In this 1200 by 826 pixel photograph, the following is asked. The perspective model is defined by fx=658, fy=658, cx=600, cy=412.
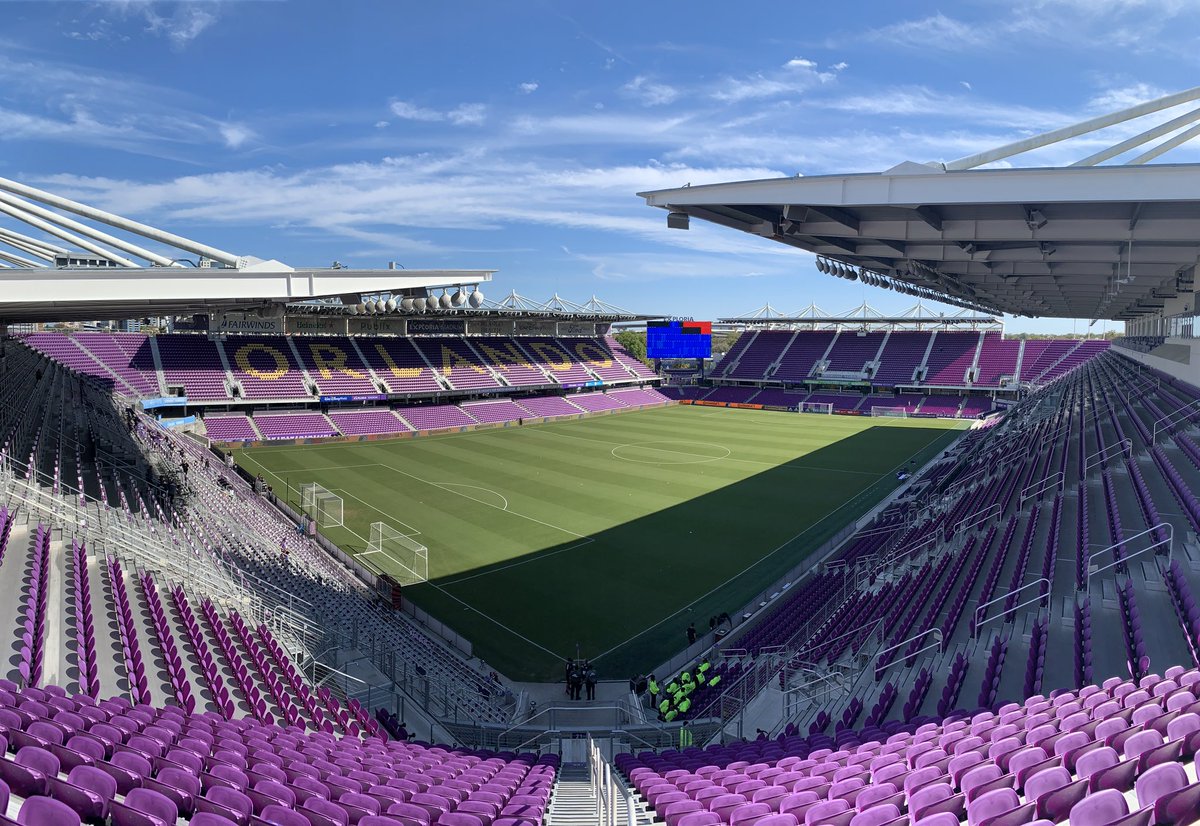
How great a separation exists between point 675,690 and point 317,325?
164ft

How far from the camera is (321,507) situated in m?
26.9

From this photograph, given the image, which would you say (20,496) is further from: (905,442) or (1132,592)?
(905,442)

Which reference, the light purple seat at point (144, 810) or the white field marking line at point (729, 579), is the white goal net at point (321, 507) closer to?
the white field marking line at point (729, 579)

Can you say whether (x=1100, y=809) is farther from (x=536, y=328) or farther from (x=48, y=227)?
(x=536, y=328)

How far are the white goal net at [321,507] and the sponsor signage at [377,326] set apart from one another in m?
30.0

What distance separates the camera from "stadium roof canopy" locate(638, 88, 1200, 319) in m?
8.12

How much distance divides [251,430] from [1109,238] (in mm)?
44478

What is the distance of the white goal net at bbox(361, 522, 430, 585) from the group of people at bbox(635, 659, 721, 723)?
908 cm

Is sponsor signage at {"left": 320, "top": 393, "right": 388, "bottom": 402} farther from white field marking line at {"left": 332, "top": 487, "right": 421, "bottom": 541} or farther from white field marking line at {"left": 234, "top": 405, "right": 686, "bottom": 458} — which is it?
white field marking line at {"left": 332, "top": 487, "right": 421, "bottom": 541}

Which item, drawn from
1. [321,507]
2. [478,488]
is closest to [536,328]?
[478,488]

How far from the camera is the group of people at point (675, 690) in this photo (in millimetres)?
12648

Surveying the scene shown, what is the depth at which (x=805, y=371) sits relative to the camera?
6925cm

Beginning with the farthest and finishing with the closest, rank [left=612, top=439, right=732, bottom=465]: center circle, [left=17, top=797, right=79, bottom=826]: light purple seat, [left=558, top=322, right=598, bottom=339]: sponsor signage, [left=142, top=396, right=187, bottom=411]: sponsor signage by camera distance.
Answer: [left=558, top=322, right=598, bottom=339]: sponsor signage → [left=142, top=396, right=187, bottom=411]: sponsor signage → [left=612, top=439, right=732, bottom=465]: center circle → [left=17, top=797, right=79, bottom=826]: light purple seat

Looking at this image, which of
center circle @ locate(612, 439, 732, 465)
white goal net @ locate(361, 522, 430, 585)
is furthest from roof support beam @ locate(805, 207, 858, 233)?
center circle @ locate(612, 439, 732, 465)
